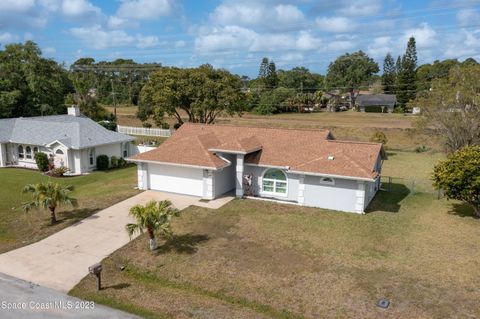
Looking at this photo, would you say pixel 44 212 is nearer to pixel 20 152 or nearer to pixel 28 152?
pixel 28 152

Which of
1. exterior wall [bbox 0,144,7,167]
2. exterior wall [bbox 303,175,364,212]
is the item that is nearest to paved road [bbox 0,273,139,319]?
exterior wall [bbox 303,175,364,212]

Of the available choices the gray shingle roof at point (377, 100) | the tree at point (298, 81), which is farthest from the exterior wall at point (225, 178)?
the tree at point (298, 81)

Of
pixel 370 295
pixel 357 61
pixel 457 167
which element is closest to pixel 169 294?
pixel 370 295

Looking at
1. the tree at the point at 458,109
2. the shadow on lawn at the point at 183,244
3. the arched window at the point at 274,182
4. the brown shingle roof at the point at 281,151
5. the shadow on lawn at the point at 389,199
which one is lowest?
the shadow on lawn at the point at 183,244

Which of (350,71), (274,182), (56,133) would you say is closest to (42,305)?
(274,182)

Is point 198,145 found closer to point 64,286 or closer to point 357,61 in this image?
point 64,286

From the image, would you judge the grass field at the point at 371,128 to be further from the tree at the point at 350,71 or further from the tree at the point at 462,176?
the tree at the point at 350,71

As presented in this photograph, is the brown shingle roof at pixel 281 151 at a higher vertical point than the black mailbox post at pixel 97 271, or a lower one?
higher

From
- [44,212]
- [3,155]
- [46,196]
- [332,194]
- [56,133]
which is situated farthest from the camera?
[3,155]
